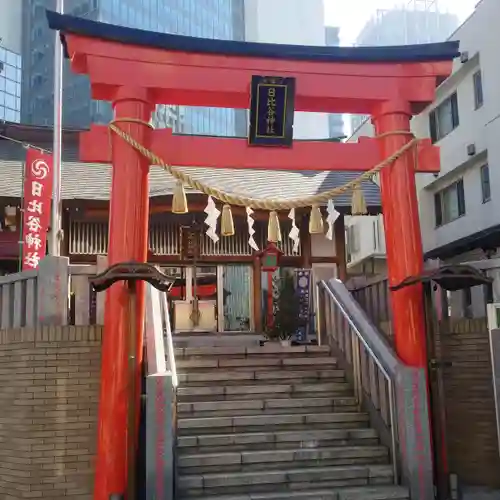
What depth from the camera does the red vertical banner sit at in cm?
1304

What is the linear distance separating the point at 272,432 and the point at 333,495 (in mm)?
1357

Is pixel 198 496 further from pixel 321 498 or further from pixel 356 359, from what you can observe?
pixel 356 359

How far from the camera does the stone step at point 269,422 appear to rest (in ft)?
28.0

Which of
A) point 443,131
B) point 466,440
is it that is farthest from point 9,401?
point 443,131

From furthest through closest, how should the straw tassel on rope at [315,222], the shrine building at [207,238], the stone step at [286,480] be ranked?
the shrine building at [207,238]
the straw tassel on rope at [315,222]
the stone step at [286,480]

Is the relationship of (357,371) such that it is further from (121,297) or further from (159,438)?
(121,297)

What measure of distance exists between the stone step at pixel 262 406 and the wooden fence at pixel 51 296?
1767 millimetres

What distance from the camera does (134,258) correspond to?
813 cm

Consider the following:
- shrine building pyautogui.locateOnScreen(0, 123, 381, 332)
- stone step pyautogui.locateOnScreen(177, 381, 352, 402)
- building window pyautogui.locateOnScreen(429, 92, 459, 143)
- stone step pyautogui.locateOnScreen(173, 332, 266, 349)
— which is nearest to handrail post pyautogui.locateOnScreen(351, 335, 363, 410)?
stone step pyautogui.locateOnScreen(177, 381, 352, 402)

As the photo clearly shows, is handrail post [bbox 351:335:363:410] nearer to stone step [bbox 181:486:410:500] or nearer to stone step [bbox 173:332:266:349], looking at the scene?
stone step [bbox 181:486:410:500]

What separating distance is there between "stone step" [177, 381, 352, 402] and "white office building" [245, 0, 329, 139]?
64.5 meters

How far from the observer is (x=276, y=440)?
8.43m

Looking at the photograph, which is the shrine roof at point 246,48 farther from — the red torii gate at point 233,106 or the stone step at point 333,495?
the stone step at point 333,495

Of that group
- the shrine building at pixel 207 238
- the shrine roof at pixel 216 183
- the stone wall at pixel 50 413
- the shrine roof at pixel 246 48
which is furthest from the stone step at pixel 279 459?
the shrine roof at pixel 216 183
